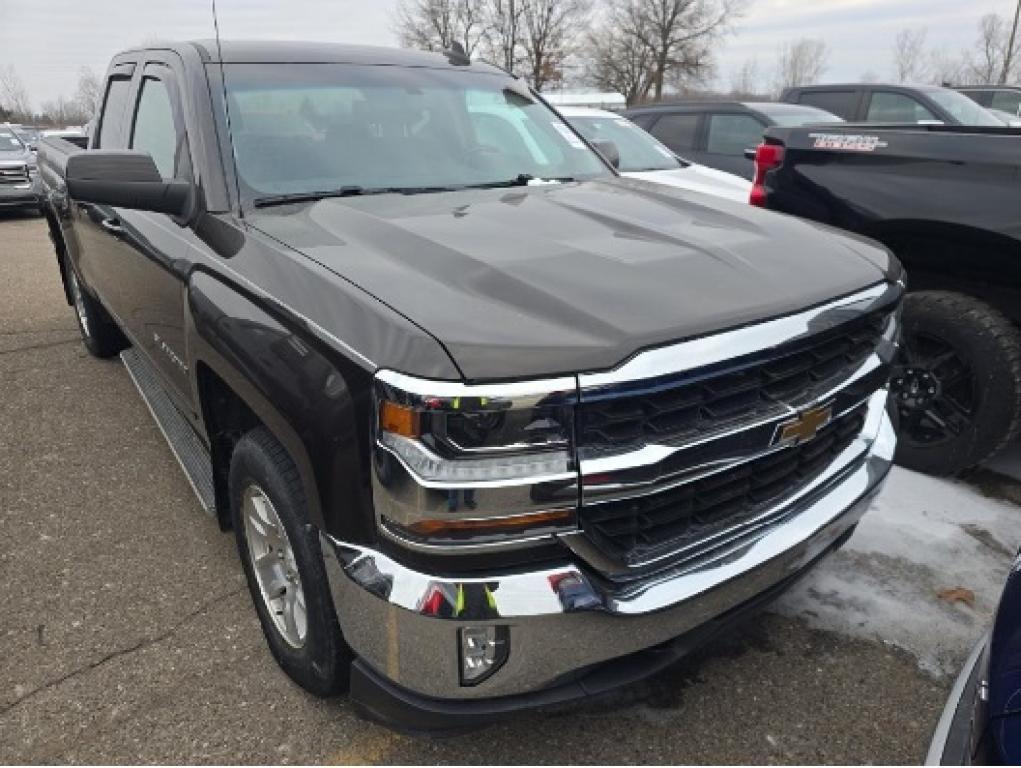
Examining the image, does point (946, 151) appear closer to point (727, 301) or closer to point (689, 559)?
point (727, 301)

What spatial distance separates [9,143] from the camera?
14938 millimetres

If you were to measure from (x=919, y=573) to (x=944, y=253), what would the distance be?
1.53m

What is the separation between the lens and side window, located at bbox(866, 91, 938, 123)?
354 inches

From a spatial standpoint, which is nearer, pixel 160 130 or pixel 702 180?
pixel 160 130

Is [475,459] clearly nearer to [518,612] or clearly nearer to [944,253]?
[518,612]

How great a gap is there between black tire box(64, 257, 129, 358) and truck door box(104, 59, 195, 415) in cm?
155

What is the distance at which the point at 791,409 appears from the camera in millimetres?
1942

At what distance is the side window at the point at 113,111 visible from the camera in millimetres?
3783

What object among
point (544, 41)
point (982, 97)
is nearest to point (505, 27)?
point (544, 41)

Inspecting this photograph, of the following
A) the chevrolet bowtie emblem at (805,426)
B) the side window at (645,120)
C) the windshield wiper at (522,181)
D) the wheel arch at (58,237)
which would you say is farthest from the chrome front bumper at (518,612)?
the side window at (645,120)

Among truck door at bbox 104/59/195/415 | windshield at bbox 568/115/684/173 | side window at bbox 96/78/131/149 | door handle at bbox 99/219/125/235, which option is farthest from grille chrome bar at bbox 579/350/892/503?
windshield at bbox 568/115/684/173

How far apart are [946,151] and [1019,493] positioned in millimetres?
1606

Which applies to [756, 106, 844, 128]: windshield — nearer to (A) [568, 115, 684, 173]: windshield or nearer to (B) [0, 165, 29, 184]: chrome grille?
(A) [568, 115, 684, 173]: windshield

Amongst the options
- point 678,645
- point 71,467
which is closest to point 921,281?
point 678,645
